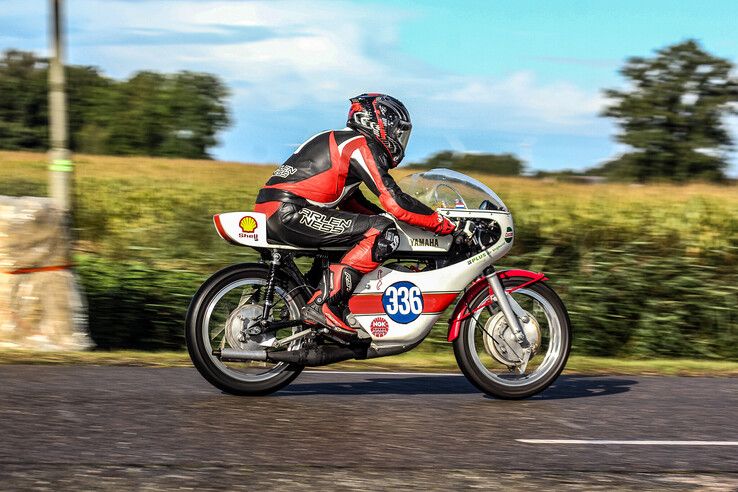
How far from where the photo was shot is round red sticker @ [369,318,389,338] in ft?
24.5

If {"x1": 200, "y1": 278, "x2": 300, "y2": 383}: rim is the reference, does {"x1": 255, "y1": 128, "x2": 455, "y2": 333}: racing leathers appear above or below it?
above

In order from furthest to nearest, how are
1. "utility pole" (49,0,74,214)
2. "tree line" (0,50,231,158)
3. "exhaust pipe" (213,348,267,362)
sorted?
"tree line" (0,50,231,158) → "utility pole" (49,0,74,214) → "exhaust pipe" (213,348,267,362)

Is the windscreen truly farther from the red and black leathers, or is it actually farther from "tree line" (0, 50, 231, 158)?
"tree line" (0, 50, 231, 158)

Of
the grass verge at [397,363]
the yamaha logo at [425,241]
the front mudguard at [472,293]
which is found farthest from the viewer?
the grass verge at [397,363]

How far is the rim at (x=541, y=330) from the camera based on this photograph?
7684mm

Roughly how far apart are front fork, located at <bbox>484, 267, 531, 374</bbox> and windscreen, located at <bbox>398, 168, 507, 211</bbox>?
19.4 inches

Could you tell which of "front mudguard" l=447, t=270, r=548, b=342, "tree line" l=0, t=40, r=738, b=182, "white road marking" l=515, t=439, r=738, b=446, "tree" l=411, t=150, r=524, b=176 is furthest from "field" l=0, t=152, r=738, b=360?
"tree line" l=0, t=40, r=738, b=182

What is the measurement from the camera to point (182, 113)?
51.7 metres

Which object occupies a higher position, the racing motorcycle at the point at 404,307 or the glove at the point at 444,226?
the glove at the point at 444,226

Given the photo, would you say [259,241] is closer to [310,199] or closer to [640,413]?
[310,199]

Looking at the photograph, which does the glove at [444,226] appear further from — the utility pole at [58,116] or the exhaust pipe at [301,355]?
the utility pole at [58,116]

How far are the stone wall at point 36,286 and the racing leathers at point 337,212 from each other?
324 cm

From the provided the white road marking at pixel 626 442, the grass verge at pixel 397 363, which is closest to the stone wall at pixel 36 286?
the grass verge at pixel 397 363

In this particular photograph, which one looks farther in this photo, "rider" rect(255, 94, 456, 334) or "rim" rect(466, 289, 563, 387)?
"rim" rect(466, 289, 563, 387)
